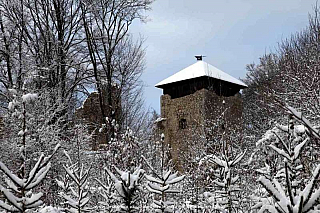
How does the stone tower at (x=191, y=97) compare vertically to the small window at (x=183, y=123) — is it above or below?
above

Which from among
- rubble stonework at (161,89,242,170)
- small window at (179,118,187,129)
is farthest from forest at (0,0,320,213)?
small window at (179,118,187,129)

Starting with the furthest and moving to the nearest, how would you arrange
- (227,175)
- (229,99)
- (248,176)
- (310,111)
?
(229,99) < (310,111) < (248,176) < (227,175)

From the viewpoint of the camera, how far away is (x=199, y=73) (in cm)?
2372

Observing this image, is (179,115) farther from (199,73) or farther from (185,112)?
(199,73)

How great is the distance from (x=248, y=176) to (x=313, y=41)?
26.2 feet

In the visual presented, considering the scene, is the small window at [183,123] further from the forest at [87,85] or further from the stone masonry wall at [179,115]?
the forest at [87,85]

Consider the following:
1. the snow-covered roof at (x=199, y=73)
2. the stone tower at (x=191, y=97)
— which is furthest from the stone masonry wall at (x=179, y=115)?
the snow-covered roof at (x=199, y=73)

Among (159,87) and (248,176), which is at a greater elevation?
(159,87)

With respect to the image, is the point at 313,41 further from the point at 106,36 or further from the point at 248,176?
the point at 106,36

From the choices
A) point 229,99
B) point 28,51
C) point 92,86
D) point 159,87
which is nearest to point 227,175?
point 28,51

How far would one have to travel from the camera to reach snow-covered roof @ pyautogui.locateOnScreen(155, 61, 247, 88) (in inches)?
938

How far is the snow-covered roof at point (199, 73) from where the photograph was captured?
78.1 feet

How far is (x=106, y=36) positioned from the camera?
20109mm

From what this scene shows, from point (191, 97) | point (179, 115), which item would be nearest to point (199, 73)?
point (191, 97)
